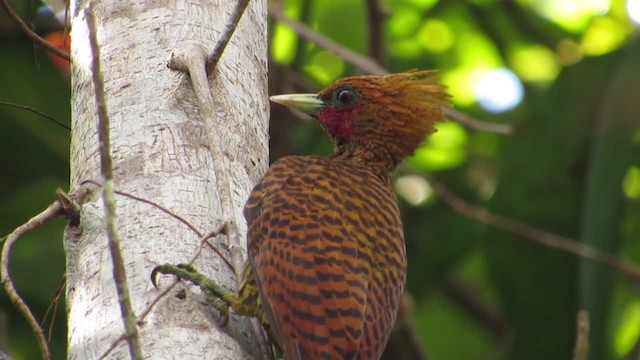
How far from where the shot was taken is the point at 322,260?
11.3 feet

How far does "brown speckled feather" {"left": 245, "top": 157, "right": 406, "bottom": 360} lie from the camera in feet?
10.8

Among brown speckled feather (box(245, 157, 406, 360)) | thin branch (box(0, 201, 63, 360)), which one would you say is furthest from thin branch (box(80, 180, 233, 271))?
brown speckled feather (box(245, 157, 406, 360))

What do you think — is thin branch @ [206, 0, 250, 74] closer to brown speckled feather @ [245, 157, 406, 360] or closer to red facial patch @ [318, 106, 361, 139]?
brown speckled feather @ [245, 157, 406, 360]

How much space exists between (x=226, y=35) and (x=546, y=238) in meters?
2.58

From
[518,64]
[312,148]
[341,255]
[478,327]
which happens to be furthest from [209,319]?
[518,64]

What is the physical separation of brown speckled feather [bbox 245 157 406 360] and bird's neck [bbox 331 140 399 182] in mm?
501

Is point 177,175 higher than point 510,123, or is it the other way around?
point 177,175

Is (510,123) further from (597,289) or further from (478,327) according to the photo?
(597,289)

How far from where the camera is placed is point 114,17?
143 inches

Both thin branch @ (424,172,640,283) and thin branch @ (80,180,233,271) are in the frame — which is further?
thin branch @ (424,172,640,283)

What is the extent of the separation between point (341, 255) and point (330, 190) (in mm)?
364

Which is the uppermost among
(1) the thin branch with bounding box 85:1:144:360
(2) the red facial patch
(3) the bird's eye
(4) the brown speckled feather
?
(1) the thin branch with bounding box 85:1:144:360

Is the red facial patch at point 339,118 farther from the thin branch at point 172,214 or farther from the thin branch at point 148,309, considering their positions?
the thin branch at point 148,309

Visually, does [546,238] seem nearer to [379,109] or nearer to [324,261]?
[379,109]
